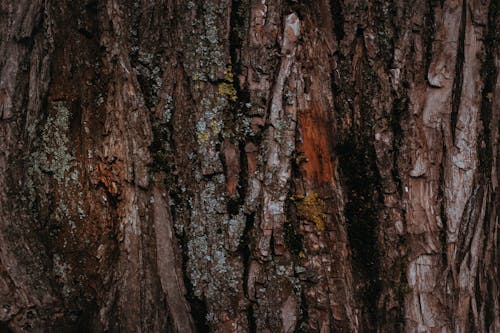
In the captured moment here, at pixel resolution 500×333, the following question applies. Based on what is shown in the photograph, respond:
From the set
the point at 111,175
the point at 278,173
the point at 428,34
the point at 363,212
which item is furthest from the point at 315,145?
the point at 111,175

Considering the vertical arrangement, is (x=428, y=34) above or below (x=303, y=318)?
above

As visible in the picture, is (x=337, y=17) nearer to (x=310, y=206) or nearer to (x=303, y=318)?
(x=310, y=206)

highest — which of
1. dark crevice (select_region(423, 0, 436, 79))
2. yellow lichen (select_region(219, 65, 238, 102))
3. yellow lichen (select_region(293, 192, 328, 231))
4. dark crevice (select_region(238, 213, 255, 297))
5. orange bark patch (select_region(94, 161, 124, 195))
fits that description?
dark crevice (select_region(423, 0, 436, 79))

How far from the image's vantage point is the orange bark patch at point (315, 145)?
1.57m

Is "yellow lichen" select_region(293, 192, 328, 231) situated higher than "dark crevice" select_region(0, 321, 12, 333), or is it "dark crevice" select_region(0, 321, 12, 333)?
"yellow lichen" select_region(293, 192, 328, 231)

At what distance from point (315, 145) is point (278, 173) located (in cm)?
15

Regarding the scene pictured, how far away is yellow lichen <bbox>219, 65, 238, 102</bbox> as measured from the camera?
157cm

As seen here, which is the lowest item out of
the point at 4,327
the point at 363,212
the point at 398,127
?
the point at 4,327

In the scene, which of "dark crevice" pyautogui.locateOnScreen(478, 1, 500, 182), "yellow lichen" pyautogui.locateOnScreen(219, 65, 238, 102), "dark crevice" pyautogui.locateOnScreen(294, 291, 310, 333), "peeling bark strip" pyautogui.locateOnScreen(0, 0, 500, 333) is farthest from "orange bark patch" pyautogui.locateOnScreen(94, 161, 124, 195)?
"dark crevice" pyautogui.locateOnScreen(478, 1, 500, 182)

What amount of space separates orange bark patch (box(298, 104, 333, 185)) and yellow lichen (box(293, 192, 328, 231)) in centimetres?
5

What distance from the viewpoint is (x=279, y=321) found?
156cm

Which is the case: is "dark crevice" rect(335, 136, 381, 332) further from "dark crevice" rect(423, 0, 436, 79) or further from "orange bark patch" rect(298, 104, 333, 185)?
"dark crevice" rect(423, 0, 436, 79)

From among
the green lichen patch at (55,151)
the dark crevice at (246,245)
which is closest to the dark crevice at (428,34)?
the dark crevice at (246,245)

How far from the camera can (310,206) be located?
157cm
